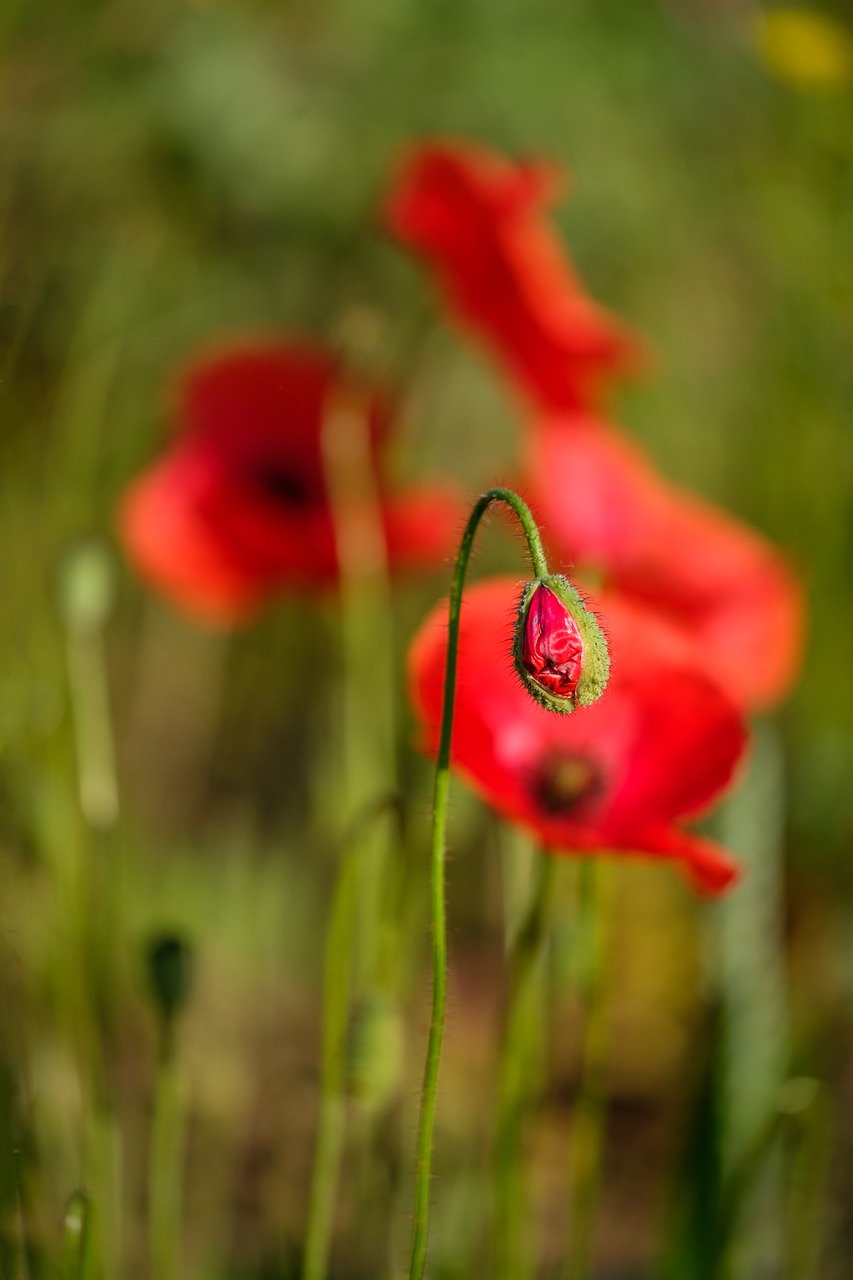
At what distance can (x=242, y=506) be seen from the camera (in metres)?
1.02

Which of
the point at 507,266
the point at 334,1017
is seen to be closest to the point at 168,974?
the point at 334,1017

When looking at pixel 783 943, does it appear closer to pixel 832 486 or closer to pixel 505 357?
pixel 832 486

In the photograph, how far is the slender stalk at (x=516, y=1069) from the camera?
2.00 feet

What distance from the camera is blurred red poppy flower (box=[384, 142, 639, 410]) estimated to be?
922 mm

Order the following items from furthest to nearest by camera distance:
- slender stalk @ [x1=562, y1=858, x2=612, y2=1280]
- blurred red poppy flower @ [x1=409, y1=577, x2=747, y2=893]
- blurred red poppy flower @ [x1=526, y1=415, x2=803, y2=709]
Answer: blurred red poppy flower @ [x1=526, y1=415, x2=803, y2=709] → slender stalk @ [x1=562, y1=858, x2=612, y2=1280] → blurred red poppy flower @ [x1=409, y1=577, x2=747, y2=893]

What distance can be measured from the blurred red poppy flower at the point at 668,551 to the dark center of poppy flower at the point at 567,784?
0.57 ft

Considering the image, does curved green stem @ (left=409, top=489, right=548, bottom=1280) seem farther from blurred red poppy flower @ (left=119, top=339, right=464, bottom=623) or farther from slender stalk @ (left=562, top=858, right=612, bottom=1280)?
blurred red poppy flower @ (left=119, top=339, right=464, bottom=623)

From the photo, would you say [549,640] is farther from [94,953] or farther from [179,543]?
[179,543]

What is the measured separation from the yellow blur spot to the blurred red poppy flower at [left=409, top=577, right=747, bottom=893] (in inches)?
29.8

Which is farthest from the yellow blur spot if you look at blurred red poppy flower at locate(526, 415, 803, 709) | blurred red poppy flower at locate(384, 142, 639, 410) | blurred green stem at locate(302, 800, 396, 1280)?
blurred green stem at locate(302, 800, 396, 1280)

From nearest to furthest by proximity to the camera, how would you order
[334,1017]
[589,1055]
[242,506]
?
[334,1017], [589,1055], [242,506]

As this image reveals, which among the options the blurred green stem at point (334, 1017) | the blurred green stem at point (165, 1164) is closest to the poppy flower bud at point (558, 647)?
the blurred green stem at point (334, 1017)

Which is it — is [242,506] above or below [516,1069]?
above

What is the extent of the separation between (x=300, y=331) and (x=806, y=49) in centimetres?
68
